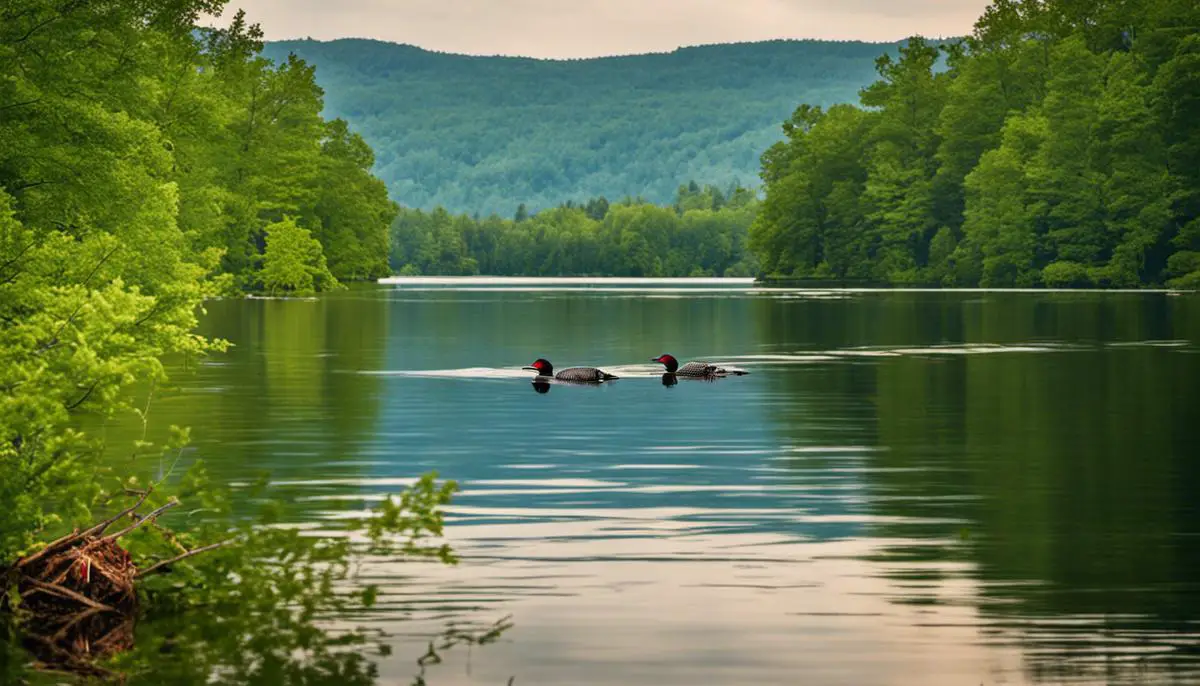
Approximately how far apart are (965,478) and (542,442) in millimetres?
6707

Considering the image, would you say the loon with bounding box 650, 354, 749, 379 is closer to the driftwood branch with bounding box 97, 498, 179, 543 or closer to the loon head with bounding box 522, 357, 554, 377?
the loon head with bounding box 522, 357, 554, 377

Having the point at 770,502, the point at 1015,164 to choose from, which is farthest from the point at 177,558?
the point at 1015,164

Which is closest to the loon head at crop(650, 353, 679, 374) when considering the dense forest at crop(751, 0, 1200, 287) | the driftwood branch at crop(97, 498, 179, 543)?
the driftwood branch at crop(97, 498, 179, 543)

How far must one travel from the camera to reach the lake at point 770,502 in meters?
12.1

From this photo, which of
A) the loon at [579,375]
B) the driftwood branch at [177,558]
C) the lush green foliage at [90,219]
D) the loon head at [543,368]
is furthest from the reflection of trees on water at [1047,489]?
the lush green foliage at [90,219]

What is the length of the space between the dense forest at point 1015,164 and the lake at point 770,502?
68082 mm

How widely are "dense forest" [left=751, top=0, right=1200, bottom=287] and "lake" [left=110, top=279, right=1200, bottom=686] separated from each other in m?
68.1

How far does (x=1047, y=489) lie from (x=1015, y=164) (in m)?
106

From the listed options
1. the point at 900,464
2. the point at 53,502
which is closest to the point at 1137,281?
the point at 900,464

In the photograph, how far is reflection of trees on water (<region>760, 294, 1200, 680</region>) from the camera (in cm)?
1302

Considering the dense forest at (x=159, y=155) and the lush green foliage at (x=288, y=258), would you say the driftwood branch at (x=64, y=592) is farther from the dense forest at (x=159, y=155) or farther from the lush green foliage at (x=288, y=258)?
the lush green foliage at (x=288, y=258)

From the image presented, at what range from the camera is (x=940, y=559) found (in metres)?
15.4

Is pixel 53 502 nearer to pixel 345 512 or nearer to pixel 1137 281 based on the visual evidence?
pixel 345 512

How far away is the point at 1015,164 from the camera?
124 m
